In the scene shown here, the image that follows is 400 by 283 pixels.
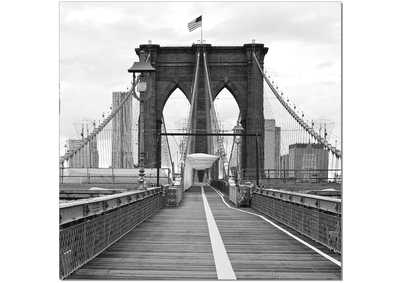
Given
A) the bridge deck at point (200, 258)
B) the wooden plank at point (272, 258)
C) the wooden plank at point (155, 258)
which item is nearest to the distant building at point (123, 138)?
the wooden plank at point (155, 258)

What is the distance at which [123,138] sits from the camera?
2883 cm

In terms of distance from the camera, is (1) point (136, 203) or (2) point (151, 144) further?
(2) point (151, 144)

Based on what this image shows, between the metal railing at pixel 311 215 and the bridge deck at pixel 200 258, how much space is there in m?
0.39

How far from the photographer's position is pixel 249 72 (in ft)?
238

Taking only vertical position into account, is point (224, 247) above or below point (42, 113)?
below

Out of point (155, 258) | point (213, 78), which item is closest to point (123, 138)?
point (155, 258)

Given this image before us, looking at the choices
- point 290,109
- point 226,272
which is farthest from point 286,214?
point 290,109

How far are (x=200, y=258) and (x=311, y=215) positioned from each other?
11.4 feet

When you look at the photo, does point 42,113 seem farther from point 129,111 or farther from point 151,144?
point 151,144

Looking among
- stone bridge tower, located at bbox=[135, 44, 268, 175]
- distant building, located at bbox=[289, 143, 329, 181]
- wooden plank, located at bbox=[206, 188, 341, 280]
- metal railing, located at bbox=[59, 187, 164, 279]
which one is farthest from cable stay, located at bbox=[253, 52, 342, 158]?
metal railing, located at bbox=[59, 187, 164, 279]

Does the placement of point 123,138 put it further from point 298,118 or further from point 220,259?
point 220,259

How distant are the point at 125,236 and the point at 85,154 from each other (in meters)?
21.9

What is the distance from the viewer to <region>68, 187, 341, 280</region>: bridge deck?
22.7 feet

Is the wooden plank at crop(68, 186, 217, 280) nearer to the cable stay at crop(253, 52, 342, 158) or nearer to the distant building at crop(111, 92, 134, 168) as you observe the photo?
the distant building at crop(111, 92, 134, 168)
